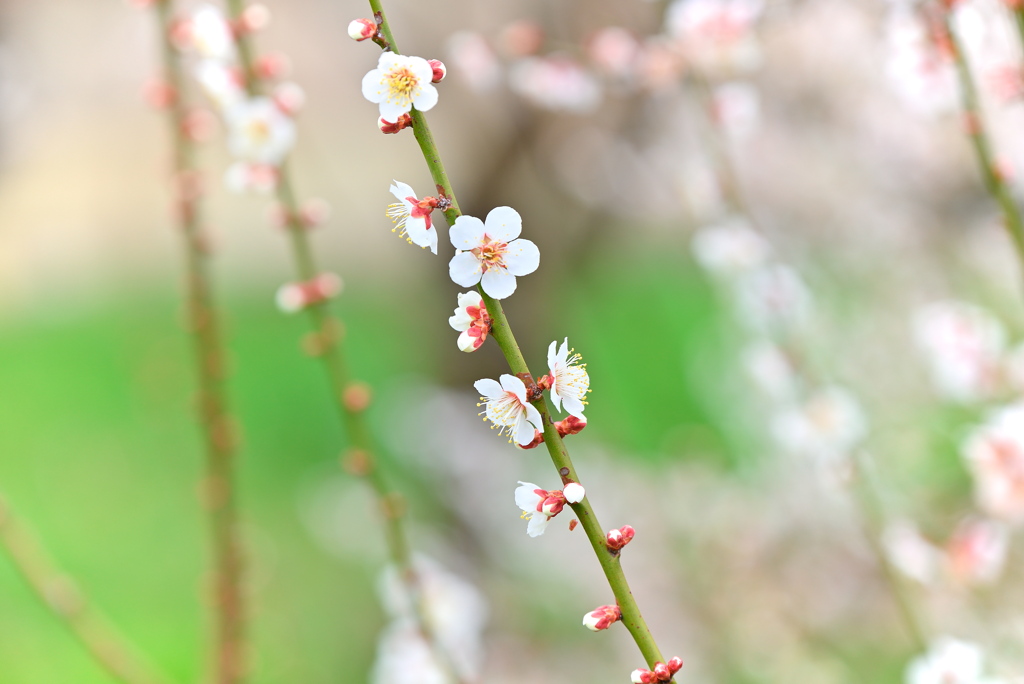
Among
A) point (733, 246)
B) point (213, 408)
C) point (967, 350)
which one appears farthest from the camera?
point (733, 246)

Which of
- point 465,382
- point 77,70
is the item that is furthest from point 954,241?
point 77,70

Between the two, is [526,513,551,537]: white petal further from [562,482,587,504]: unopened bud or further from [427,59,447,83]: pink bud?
[427,59,447,83]: pink bud

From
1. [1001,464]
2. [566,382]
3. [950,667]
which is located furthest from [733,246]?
[566,382]

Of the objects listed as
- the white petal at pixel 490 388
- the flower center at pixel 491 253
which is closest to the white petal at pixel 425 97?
the flower center at pixel 491 253

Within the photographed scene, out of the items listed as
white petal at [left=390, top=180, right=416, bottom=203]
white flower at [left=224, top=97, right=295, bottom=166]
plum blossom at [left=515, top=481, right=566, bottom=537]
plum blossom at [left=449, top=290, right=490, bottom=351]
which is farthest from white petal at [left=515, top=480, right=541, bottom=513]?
white flower at [left=224, top=97, right=295, bottom=166]

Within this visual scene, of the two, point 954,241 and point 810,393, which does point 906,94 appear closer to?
point 810,393

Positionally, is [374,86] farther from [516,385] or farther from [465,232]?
[516,385]
